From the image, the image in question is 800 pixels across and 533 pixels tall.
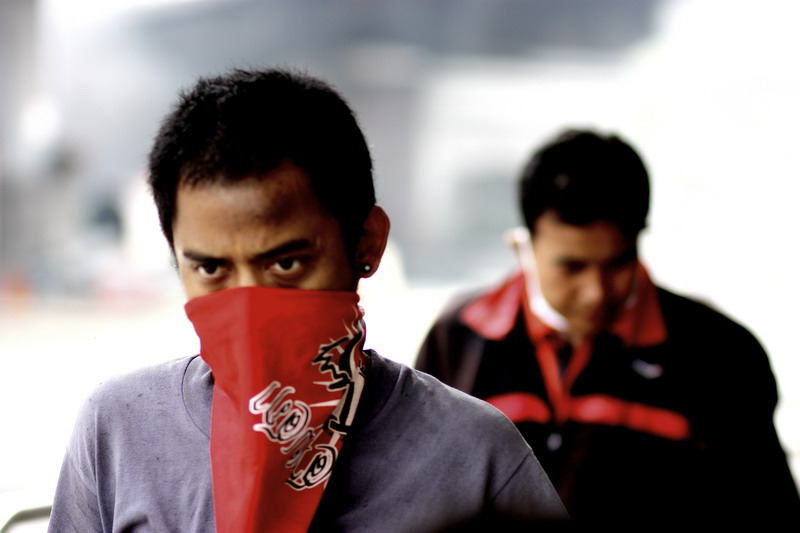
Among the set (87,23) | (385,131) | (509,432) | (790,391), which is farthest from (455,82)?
(509,432)

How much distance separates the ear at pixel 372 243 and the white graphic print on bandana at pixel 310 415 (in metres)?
0.08

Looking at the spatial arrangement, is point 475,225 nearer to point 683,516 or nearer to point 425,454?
point 683,516

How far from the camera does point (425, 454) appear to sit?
112cm

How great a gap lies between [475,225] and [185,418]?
16.6 ft

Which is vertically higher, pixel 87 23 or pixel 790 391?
pixel 87 23

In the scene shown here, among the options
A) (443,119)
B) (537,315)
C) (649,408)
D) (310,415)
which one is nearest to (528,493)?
(310,415)

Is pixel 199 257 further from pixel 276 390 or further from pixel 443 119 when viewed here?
pixel 443 119

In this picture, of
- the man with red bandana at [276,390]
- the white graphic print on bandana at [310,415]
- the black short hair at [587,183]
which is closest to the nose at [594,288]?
the black short hair at [587,183]

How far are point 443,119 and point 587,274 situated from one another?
461 centimetres

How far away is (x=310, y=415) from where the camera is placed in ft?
3.44

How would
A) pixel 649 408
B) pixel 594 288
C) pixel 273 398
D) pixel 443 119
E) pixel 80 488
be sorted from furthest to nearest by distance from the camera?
pixel 443 119 < pixel 594 288 < pixel 649 408 < pixel 80 488 < pixel 273 398

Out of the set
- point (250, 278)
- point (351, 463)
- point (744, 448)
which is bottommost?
point (744, 448)

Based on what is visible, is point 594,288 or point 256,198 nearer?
point 256,198

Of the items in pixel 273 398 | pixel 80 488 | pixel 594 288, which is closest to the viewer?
pixel 273 398
